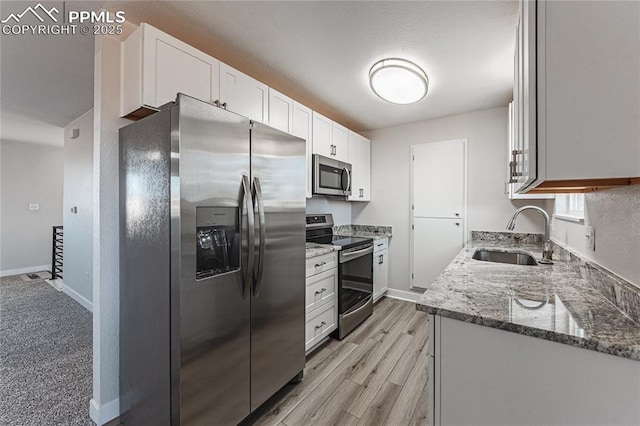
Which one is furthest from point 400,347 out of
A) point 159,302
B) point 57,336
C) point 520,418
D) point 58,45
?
point 58,45

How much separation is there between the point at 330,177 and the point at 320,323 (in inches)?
60.3

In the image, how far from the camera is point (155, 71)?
1.60 metres

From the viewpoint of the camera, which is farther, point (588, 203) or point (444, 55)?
point (444, 55)

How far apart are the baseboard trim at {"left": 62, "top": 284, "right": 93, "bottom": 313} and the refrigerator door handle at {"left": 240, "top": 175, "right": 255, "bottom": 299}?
3198mm

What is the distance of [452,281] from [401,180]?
268cm

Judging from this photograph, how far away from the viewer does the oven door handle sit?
2760 millimetres

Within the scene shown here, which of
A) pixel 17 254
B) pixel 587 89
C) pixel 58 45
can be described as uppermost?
pixel 58 45

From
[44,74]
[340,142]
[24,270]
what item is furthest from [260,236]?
[24,270]

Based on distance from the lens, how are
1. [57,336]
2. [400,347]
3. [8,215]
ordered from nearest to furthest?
[400,347] < [57,336] < [8,215]

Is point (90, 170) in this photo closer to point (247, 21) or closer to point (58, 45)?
point (58, 45)

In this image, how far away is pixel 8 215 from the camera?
4.93m

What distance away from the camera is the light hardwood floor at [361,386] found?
1.76m

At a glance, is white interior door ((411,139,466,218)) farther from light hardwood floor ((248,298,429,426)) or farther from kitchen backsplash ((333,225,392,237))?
light hardwood floor ((248,298,429,426))

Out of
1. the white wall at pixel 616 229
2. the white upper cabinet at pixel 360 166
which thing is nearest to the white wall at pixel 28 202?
the white upper cabinet at pixel 360 166
